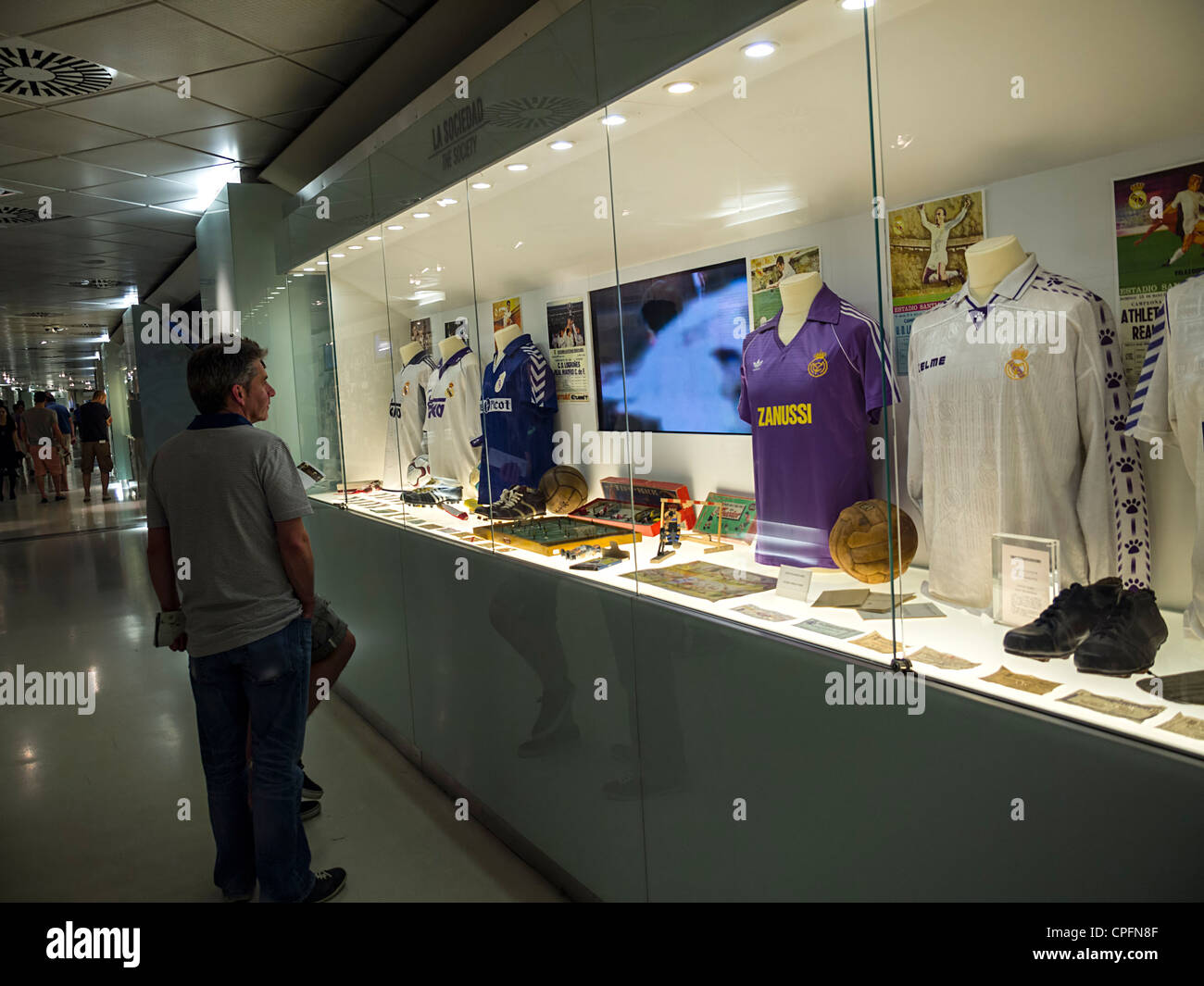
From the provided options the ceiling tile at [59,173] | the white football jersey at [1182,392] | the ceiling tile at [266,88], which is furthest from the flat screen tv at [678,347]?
the ceiling tile at [59,173]

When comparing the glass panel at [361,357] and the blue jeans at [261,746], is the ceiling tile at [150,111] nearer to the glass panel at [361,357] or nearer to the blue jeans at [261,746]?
the glass panel at [361,357]

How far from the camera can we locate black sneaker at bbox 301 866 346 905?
2.62 metres

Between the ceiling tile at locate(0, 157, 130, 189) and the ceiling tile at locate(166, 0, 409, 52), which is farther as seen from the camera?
the ceiling tile at locate(0, 157, 130, 189)

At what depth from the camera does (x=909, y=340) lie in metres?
2.02

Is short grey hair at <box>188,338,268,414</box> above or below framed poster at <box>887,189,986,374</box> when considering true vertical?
below

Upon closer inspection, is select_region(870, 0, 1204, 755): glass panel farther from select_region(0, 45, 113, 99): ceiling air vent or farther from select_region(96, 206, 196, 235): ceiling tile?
select_region(96, 206, 196, 235): ceiling tile

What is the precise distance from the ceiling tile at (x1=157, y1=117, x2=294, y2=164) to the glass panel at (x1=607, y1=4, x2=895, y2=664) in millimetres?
3315

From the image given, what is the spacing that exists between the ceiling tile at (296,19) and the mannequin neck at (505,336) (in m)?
1.39

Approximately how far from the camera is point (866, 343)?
2.00 m

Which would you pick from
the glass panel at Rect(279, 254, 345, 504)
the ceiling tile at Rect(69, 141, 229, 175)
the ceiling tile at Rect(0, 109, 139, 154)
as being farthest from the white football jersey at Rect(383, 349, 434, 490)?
the ceiling tile at Rect(69, 141, 229, 175)

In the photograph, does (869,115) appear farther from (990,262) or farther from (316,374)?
(316,374)

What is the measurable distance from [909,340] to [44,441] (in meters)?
14.0
